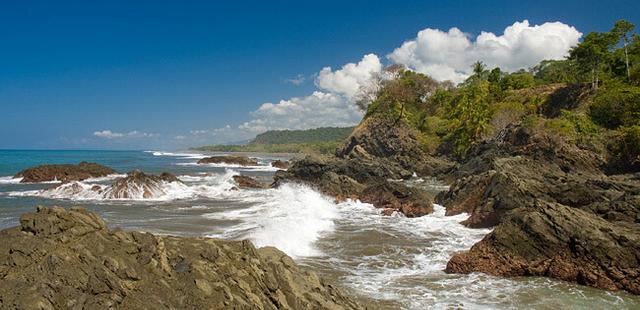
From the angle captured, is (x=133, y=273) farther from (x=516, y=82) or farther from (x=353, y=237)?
(x=516, y=82)

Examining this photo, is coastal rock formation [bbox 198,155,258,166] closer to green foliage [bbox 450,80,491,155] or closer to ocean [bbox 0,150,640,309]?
green foliage [bbox 450,80,491,155]

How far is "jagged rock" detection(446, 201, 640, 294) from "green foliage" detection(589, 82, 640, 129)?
30.2 m

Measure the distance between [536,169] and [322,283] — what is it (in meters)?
23.8

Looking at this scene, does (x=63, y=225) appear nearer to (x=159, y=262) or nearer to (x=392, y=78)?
(x=159, y=262)

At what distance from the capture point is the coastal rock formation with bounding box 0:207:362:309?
5570 millimetres

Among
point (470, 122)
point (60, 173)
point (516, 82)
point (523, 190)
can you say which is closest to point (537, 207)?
point (523, 190)

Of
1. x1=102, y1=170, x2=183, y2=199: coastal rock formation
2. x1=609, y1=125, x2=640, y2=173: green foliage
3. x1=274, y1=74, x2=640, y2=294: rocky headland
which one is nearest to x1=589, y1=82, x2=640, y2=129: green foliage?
x1=274, y1=74, x2=640, y2=294: rocky headland

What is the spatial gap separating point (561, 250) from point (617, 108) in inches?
1381

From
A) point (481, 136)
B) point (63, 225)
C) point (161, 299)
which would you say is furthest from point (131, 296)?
point (481, 136)

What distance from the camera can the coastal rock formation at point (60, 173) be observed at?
41.6 m

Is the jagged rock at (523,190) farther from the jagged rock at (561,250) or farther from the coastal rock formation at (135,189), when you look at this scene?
the coastal rock formation at (135,189)

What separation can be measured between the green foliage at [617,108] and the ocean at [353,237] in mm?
25305

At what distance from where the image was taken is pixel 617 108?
38969 mm

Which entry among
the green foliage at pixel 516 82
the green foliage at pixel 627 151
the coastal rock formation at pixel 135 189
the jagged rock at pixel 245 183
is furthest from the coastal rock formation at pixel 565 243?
the green foliage at pixel 516 82
